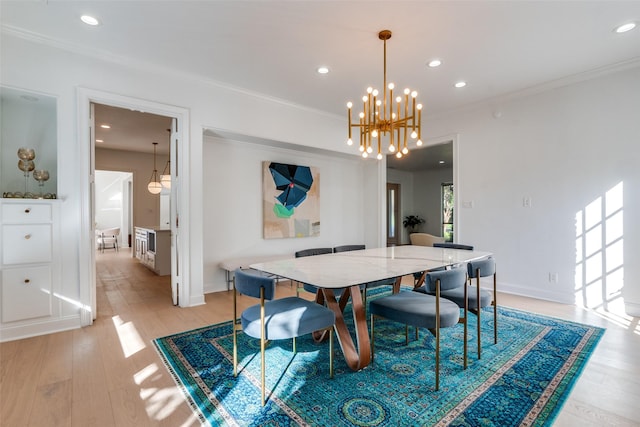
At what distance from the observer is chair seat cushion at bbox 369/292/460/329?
2029 mm

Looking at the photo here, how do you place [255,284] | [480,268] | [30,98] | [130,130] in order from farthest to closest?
[130,130] < [30,98] < [480,268] < [255,284]

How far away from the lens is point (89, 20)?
103 inches

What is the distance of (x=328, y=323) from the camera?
2033 mm

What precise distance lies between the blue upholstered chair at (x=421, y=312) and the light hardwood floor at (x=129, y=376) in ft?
2.33

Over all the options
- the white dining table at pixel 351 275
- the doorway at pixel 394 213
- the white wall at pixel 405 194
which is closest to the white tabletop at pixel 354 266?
the white dining table at pixel 351 275

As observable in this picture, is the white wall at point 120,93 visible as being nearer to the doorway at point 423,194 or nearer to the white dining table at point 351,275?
the white dining table at point 351,275

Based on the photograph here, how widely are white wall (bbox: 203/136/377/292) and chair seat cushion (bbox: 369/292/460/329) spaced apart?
2881 millimetres

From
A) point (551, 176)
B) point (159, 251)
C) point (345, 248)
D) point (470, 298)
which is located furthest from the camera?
point (159, 251)

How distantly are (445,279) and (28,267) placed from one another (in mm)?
3535

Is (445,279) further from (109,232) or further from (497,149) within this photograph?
(109,232)

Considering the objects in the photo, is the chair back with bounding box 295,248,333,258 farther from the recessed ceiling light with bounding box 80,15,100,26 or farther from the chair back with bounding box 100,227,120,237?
the chair back with bounding box 100,227,120,237

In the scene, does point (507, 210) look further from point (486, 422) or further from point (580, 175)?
point (486, 422)

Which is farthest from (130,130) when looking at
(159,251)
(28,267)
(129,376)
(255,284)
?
(255,284)

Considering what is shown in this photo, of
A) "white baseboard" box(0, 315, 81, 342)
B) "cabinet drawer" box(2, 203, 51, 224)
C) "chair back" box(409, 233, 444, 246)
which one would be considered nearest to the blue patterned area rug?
"white baseboard" box(0, 315, 81, 342)
